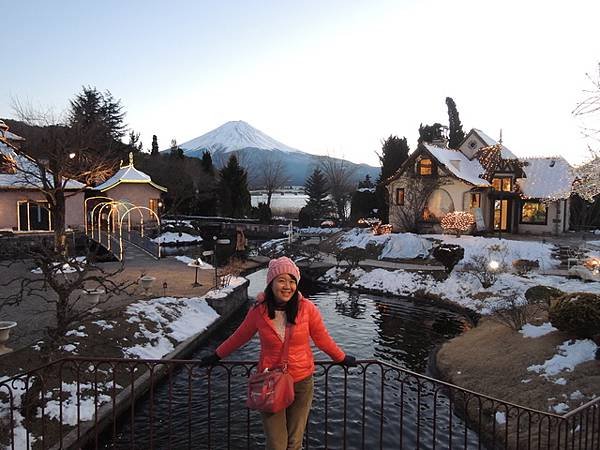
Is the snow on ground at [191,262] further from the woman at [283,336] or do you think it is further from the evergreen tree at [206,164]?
the evergreen tree at [206,164]

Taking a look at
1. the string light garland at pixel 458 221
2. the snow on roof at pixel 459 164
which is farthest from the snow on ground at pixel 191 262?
the snow on roof at pixel 459 164

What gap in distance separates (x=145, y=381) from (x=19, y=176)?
21957 millimetres

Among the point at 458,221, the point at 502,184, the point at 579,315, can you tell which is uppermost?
the point at 502,184

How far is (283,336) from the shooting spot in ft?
15.1

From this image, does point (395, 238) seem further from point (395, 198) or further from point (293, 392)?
point (293, 392)

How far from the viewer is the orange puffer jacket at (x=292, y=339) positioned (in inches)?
Answer: 181

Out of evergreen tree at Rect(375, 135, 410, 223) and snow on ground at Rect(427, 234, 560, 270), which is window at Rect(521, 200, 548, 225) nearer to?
→ snow on ground at Rect(427, 234, 560, 270)

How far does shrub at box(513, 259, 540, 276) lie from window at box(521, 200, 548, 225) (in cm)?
1015

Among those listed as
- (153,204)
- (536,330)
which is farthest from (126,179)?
Result: (536,330)

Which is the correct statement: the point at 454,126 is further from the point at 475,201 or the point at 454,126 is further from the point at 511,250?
the point at 511,250

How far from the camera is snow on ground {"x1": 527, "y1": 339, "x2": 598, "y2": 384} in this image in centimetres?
1147

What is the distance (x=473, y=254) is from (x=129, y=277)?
708 inches

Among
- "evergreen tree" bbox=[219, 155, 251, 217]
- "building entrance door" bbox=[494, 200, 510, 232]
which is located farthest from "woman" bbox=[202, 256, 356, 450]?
"evergreen tree" bbox=[219, 155, 251, 217]

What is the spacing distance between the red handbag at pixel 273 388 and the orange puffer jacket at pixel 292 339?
0.21 feet
